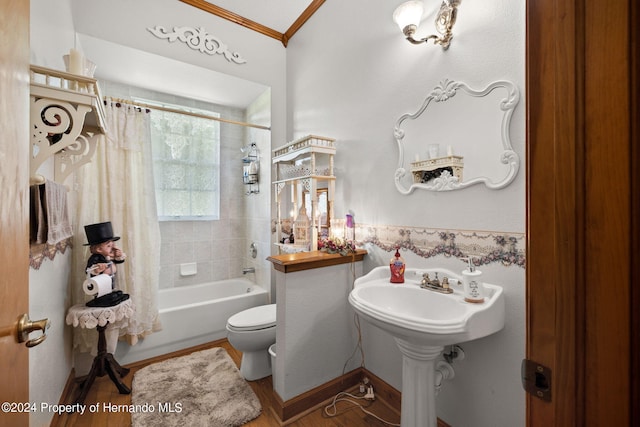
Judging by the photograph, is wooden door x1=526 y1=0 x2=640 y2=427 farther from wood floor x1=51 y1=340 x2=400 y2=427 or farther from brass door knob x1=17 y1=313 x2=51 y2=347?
wood floor x1=51 y1=340 x2=400 y2=427

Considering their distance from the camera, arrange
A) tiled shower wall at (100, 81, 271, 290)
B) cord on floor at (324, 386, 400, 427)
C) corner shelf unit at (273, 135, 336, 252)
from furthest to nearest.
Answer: tiled shower wall at (100, 81, 271, 290) → corner shelf unit at (273, 135, 336, 252) → cord on floor at (324, 386, 400, 427)

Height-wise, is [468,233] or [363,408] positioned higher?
[468,233]

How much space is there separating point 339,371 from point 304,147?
165cm

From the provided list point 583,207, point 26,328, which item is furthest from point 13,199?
point 583,207

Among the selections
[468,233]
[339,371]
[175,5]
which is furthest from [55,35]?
[339,371]

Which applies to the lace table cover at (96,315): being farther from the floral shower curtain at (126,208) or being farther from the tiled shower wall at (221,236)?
the tiled shower wall at (221,236)

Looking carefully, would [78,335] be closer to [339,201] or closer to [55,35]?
[55,35]

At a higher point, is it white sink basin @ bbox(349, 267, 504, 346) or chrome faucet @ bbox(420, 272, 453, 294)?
chrome faucet @ bbox(420, 272, 453, 294)

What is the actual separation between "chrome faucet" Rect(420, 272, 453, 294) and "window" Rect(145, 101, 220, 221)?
265 centimetres

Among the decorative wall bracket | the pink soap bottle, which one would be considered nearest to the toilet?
the pink soap bottle

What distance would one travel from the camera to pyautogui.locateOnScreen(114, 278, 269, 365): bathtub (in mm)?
2225

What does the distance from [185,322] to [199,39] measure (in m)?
2.58

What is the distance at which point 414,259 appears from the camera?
1.58 meters

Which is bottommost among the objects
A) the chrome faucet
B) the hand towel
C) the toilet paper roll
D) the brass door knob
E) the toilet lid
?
the toilet lid
